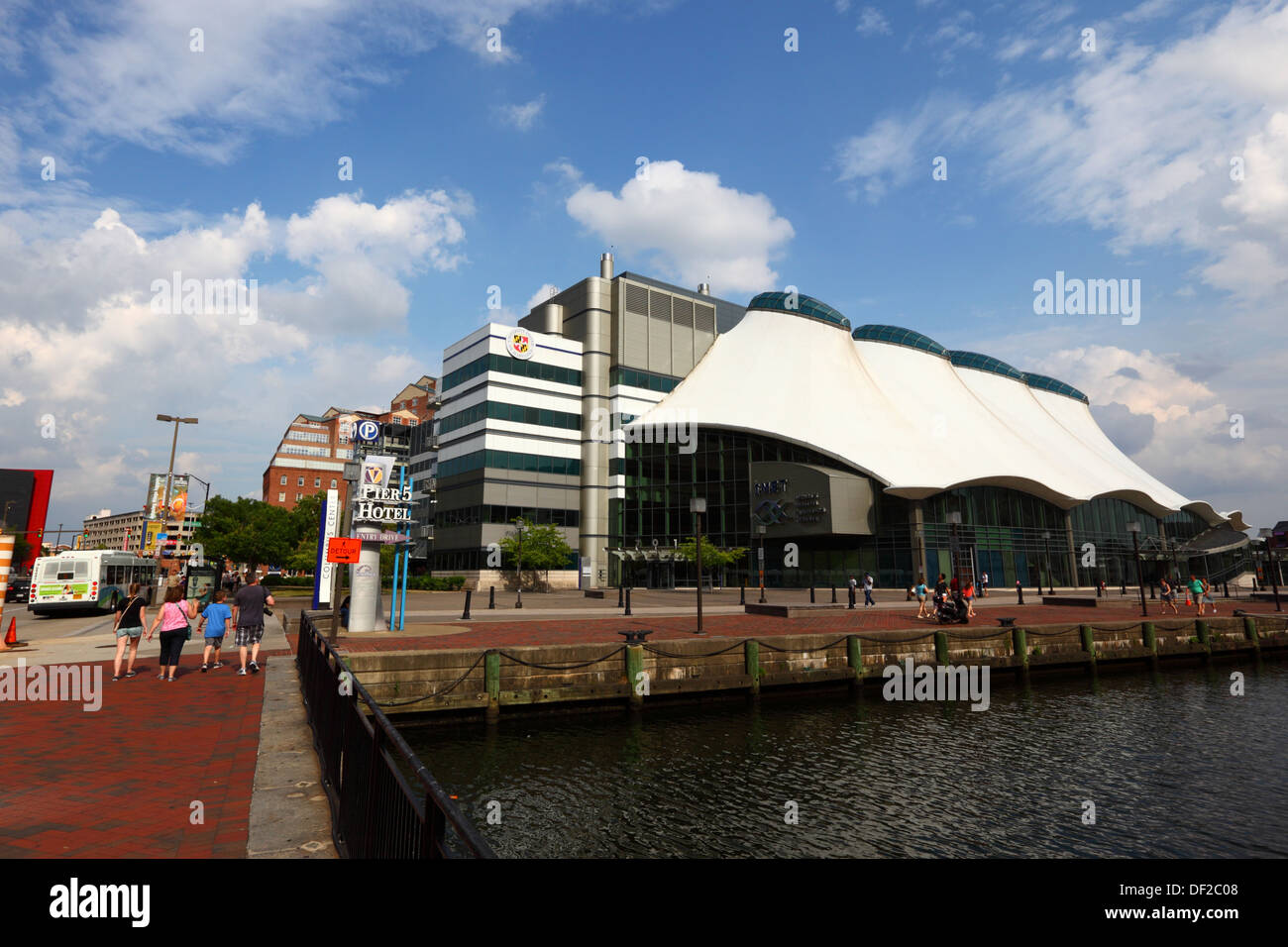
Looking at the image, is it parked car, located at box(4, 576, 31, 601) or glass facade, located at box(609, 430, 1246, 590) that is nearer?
glass facade, located at box(609, 430, 1246, 590)

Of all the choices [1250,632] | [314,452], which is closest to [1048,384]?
[1250,632]

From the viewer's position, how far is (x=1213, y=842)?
30.1 feet

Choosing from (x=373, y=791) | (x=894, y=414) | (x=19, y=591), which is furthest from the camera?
(x=894, y=414)

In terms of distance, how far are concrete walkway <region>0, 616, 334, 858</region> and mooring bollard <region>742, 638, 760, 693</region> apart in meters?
11.1

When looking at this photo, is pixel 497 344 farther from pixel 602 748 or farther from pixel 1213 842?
pixel 1213 842

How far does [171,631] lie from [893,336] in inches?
2728

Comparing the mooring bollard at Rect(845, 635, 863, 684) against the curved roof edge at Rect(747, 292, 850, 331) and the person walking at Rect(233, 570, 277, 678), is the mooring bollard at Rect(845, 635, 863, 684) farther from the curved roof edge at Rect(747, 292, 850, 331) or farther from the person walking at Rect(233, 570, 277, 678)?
the curved roof edge at Rect(747, 292, 850, 331)

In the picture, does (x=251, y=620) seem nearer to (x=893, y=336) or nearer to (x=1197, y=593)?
(x=1197, y=593)

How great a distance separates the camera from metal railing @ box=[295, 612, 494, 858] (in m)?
3.45

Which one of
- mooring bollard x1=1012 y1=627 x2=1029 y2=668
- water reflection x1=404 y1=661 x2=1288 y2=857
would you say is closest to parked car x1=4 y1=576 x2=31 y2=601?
water reflection x1=404 y1=661 x2=1288 y2=857

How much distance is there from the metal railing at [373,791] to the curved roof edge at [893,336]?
69531 mm

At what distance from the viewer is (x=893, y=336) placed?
232 feet

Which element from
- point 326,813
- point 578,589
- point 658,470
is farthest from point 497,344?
point 326,813
